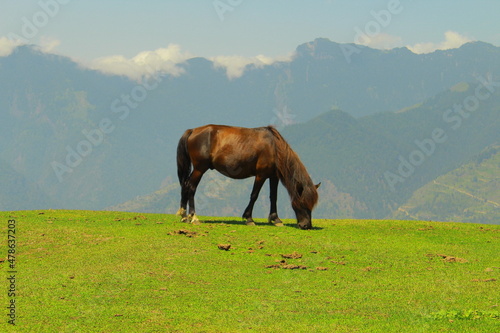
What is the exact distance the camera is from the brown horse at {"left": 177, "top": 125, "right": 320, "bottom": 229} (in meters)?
22.3

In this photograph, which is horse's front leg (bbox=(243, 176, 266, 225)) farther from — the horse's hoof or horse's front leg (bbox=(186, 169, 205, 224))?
horse's front leg (bbox=(186, 169, 205, 224))

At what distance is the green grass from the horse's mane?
4.00 ft

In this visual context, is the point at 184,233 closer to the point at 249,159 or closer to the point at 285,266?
the point at 249,159

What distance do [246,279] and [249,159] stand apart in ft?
29.1

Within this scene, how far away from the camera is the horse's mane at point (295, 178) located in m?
21.9

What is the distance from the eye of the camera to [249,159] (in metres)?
22.6

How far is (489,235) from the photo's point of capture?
22.6m

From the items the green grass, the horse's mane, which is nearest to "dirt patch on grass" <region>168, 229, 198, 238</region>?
the green grass

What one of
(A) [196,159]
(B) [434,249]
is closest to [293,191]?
(A) [196,159]

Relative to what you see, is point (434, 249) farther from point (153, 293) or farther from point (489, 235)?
point (153, 293)

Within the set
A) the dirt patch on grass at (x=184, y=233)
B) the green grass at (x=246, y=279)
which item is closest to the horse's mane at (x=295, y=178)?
the green grass at (x=246, y=279)

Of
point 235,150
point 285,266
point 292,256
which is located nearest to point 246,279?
point 285,266

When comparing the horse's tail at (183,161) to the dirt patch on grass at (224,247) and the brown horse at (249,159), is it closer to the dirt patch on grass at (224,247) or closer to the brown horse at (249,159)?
the brown horse at (249,159)

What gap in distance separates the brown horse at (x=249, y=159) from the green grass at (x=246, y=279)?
1.64 m
